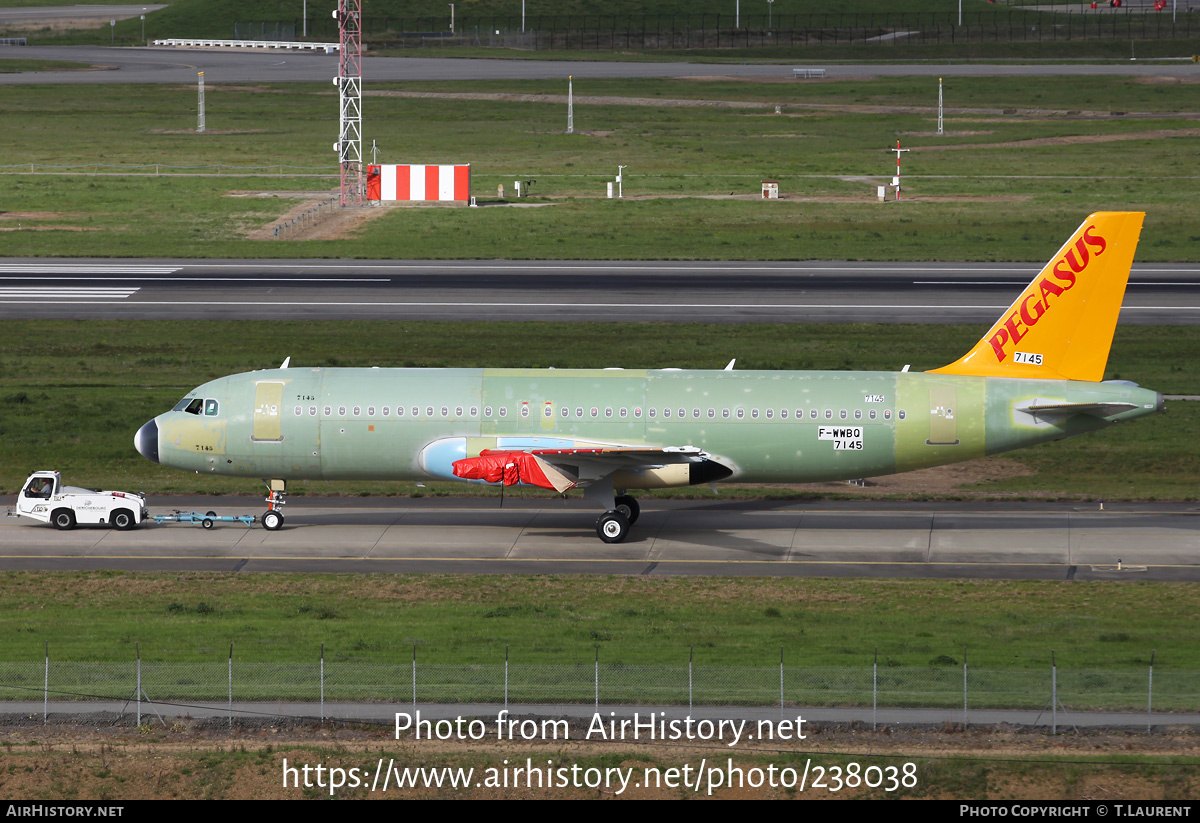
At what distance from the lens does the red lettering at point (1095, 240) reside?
5069 centimetres

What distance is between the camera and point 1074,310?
167 ft

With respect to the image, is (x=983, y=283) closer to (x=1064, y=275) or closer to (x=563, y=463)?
(x=1064, y=275)

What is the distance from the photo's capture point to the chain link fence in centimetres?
3359

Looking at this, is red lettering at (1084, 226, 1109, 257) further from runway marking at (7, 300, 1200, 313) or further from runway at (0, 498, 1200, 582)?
runway marking at (7, 300, 1200, 313)

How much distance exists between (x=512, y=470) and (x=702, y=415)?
24.0 feet

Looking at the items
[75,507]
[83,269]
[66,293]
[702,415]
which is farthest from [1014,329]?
[83,269]

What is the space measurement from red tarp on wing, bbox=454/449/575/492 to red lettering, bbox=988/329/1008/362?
16.9 m

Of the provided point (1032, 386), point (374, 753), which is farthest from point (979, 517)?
point (374, 753)

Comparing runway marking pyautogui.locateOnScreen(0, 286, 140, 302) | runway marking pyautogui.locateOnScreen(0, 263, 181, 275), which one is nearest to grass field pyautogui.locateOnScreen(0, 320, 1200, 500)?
runway marking pyautogui.locateOnScreen(0, 286, 140, 302)

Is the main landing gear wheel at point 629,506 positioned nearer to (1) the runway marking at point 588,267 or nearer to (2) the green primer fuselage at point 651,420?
(2) the green primer fuselage at point 651,420

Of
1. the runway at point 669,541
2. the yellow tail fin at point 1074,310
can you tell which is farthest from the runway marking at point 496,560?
the yellow tail fin at point 1074,310

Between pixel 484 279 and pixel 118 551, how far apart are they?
48.1 metres

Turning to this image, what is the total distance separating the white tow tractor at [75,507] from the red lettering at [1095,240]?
1443 inches

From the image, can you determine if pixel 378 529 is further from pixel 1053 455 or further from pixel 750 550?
pixel 1053 455
